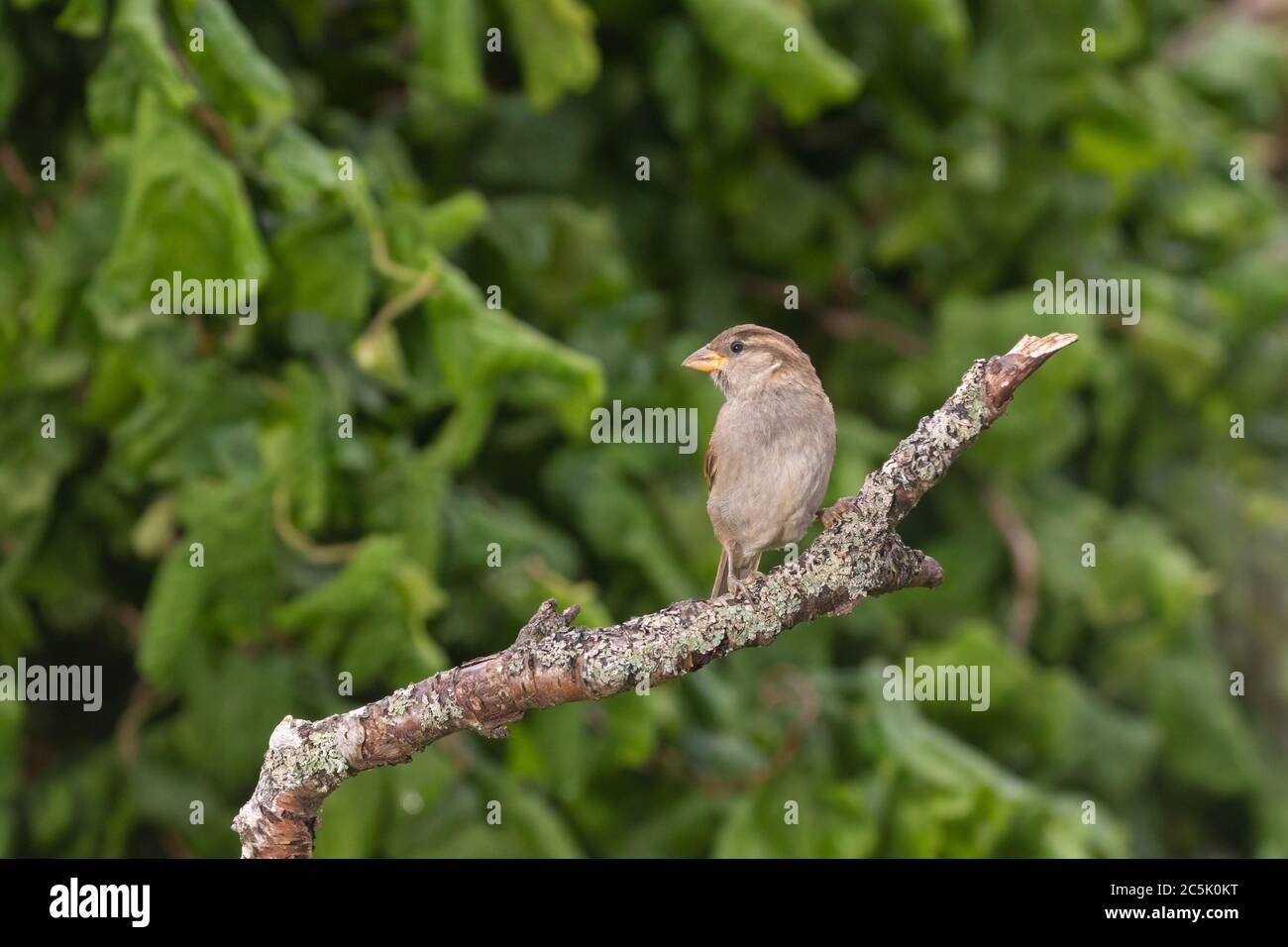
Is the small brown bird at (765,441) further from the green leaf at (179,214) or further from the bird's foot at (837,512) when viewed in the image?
the green leaf at (179,214)

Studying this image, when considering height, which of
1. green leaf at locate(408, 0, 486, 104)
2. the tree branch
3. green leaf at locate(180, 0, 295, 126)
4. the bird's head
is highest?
green leaf at locate(408, 0, 486, 104)

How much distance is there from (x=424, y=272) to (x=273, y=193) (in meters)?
0.47

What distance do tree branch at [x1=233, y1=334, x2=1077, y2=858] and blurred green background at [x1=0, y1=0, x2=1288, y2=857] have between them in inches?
81.4

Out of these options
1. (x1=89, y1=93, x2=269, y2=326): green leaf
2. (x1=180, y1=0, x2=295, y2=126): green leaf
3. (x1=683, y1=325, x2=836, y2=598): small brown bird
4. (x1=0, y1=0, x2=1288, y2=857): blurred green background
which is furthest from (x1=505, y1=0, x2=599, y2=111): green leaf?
(x1=683, y1=325, x2=836, y2=598): small brown bird

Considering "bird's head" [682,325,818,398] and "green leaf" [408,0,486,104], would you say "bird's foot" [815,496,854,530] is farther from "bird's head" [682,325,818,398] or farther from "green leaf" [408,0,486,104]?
"green leaf" [408,0,486,104]

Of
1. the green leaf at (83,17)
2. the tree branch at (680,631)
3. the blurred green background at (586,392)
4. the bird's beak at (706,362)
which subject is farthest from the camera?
the blurred green background at (586,392)

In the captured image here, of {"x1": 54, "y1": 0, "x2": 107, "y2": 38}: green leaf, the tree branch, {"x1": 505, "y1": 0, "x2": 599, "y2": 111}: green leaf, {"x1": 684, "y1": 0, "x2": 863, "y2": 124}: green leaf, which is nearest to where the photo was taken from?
the tree branch

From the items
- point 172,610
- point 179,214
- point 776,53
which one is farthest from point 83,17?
point 776,53

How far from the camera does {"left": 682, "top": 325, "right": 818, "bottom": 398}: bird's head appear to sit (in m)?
2.76

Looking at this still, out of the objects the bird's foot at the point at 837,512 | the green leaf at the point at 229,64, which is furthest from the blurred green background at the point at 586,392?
the bird's foot at the point at 837,512

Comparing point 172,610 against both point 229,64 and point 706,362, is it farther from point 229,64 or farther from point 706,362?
point 706,362

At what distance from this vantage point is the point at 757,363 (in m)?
2.78

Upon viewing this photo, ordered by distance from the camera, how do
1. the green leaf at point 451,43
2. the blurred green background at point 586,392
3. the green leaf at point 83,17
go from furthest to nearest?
the green leaf at point 451,43, the blurred green background at point 586,392, the green leaf at point 83,17

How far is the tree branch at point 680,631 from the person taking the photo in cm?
198
